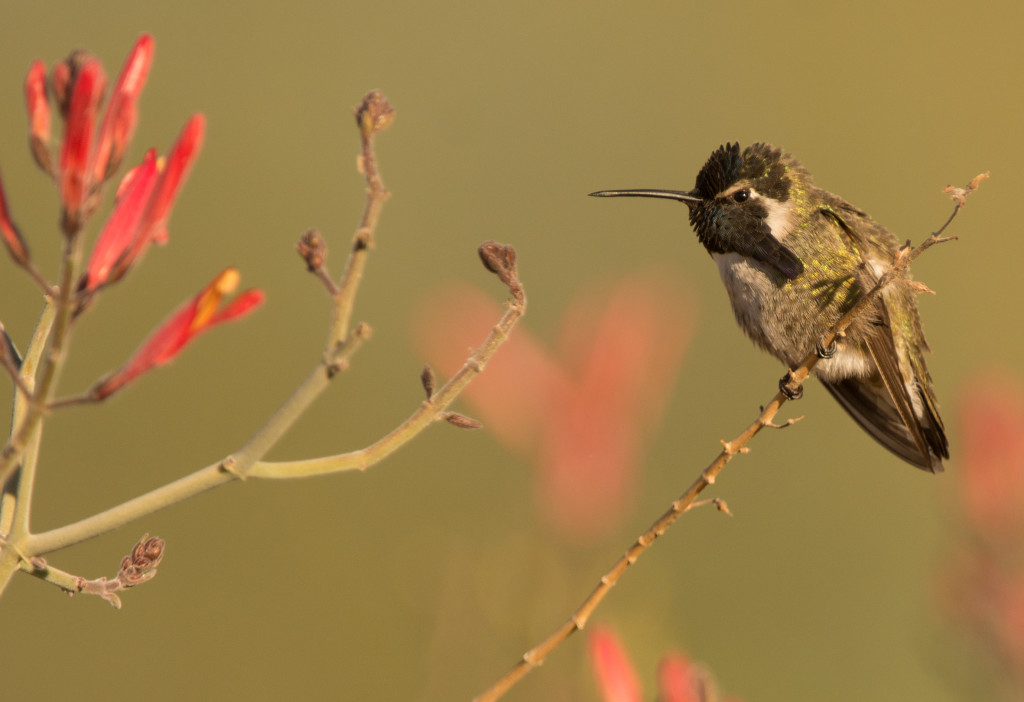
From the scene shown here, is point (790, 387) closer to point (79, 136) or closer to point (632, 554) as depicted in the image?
point (632, 554)

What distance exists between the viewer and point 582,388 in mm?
1319

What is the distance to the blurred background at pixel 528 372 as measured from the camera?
54.7 inches

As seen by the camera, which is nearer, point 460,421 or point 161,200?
point 161,200

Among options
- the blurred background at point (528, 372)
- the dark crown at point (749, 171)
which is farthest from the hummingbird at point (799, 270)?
the blurred background at point (528, 372)

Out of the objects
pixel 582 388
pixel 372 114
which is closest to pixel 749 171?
pixel 582 388

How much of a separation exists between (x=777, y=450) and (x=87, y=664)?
4831mm

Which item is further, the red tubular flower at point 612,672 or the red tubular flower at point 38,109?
the red tubular flower at point 612,672

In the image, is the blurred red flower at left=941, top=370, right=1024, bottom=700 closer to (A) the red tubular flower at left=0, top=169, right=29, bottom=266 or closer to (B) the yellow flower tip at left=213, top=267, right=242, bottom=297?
(B) the yellow flower tip at left=213, top=267, right=242, bottom=297

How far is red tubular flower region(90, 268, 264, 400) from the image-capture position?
0.70 meters

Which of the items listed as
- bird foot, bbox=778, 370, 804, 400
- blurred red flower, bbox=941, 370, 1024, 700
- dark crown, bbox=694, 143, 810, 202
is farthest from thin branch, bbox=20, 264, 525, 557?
dark crown, bbox=694, 143, 810, 202

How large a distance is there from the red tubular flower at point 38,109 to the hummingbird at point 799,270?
1853mm

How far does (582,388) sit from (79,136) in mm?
750

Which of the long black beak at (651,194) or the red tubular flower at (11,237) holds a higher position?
the long black beak at (651,194)

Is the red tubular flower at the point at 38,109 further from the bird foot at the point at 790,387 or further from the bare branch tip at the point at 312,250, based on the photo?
the bird foot at the point at 790,387
